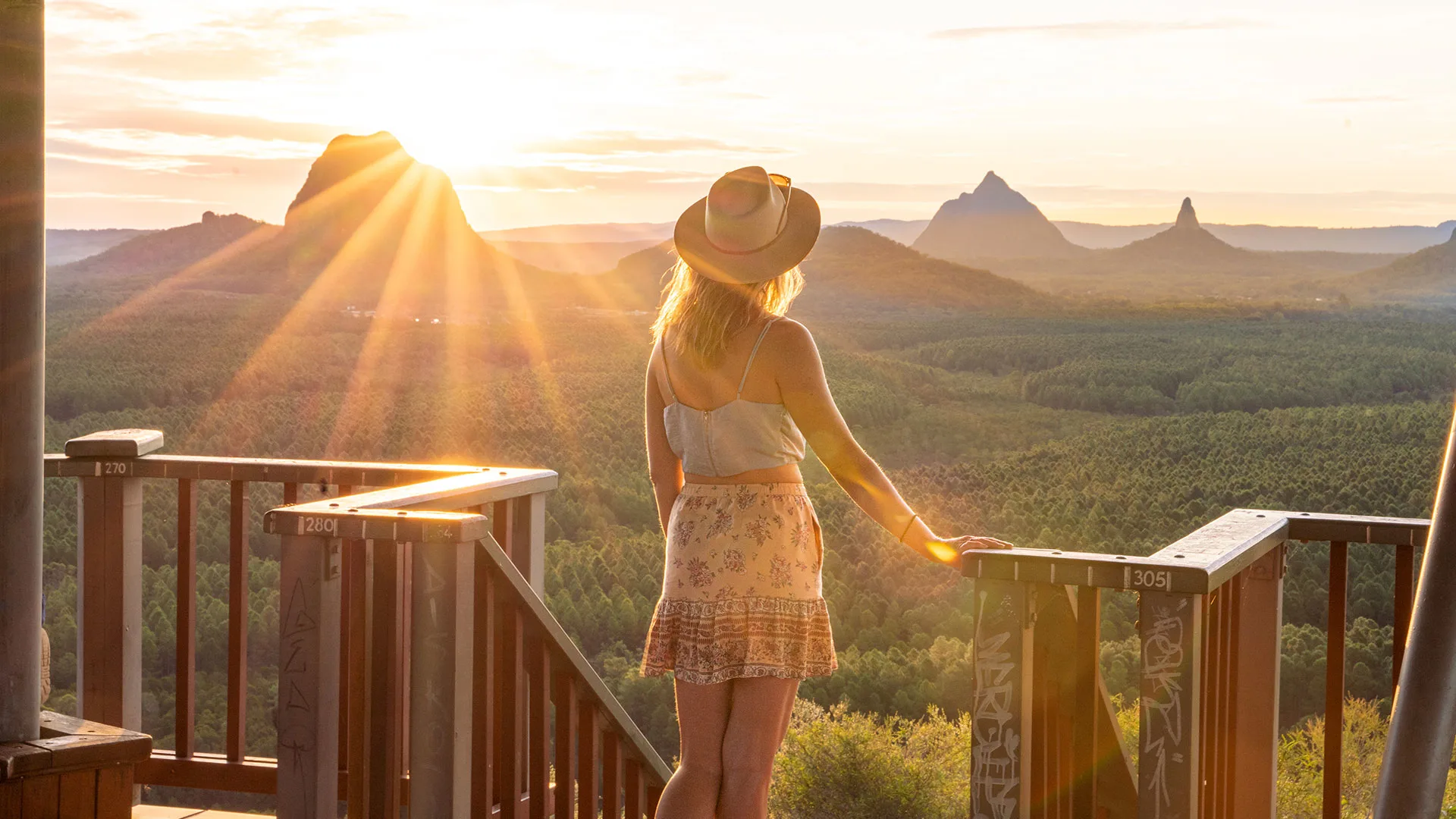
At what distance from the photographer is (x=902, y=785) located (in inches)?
633

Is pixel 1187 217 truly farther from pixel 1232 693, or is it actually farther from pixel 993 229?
pixel 1232 693

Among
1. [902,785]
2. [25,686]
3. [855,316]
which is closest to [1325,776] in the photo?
[25,686]

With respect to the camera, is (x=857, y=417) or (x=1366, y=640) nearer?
(x=1366, y=640)

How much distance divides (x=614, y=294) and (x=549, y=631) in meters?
57.8

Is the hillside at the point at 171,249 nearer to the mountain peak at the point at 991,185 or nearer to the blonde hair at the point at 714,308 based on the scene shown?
the blonde hair at the point at 714,308

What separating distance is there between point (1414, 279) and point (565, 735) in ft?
303

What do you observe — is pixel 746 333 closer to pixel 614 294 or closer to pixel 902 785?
pixel 902 785

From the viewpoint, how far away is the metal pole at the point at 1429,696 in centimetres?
113

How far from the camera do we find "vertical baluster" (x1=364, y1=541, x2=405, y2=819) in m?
2.38

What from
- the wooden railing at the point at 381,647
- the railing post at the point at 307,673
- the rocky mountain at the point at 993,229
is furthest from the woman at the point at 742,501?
the rocky mountain at the point at 993,229

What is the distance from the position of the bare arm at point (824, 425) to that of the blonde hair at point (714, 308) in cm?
8

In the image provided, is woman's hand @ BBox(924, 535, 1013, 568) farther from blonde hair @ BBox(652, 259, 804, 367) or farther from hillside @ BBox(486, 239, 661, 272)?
hillside @ BBox(486, 239, 661, 272)

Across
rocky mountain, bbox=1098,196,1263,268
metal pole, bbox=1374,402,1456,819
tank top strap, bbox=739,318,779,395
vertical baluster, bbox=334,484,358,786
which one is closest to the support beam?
vertical baluster, bbox=334,484,358,786

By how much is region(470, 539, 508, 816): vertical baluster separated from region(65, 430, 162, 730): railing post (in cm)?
136
